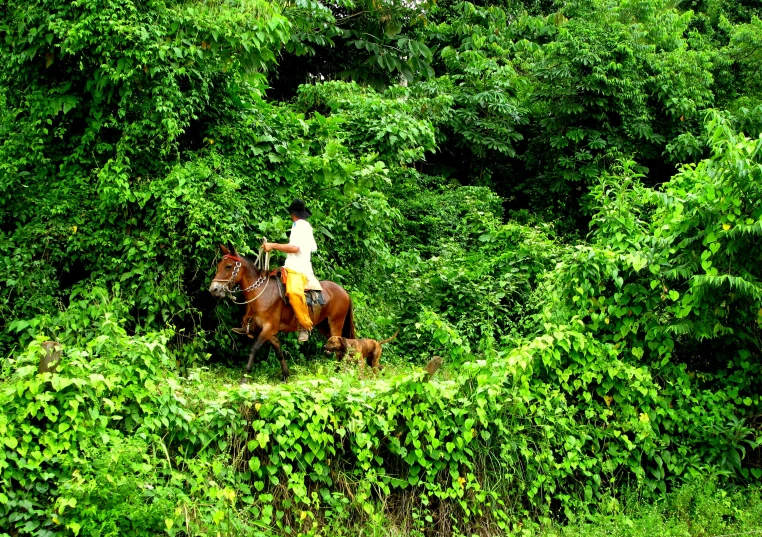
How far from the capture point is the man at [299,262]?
9234 millimetres

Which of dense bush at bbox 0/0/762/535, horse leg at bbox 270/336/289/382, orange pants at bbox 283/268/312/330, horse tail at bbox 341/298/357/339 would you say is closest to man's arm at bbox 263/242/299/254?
orange pants at bbox 283/268/312/330

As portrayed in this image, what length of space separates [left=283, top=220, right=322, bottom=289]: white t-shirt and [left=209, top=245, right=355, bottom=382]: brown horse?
34 cm

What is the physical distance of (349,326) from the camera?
33.4 feet

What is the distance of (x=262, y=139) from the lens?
10.4m

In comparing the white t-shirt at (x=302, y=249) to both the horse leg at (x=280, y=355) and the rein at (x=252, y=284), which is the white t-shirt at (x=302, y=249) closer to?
the rein at (x=252, y=284)

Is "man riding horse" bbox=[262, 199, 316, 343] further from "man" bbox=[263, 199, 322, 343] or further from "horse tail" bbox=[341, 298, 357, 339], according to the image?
"horse tail" bbox=[341, 298, 357, 339]

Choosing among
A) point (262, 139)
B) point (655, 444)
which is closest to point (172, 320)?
point (262, 139)

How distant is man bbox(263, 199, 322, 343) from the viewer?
923 centimetres

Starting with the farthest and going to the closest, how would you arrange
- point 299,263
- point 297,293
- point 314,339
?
point 314,339 < point 299,263 < point 297,293

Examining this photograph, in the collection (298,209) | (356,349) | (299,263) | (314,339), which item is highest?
(298,209)

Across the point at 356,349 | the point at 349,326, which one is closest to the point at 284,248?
the point at 356,349

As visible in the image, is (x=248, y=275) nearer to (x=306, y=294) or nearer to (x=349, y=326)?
(x=306, y=294)

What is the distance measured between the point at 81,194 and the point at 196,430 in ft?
15.2

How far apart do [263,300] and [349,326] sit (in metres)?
1.41
